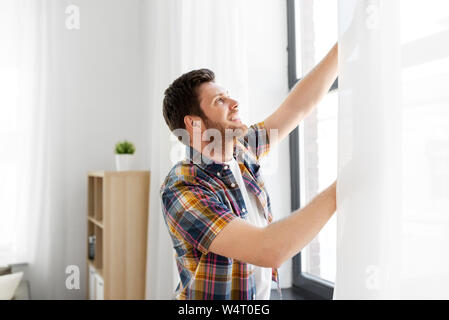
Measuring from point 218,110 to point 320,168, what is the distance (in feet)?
3.22

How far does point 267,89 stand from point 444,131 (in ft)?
4.86

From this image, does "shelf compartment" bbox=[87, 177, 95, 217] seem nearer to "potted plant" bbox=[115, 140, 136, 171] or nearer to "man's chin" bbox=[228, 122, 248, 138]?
"potted plant" bbox=[115, 140, 136, 171]

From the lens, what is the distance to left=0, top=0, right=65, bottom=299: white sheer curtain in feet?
8.31

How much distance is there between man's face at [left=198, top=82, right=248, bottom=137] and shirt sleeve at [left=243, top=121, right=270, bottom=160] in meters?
0.13

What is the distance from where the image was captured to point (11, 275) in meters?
2.24

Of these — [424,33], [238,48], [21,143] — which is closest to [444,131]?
[424,33]

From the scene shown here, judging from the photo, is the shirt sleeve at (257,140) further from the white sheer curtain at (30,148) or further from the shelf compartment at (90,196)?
the white sheer curtain at (30,148)

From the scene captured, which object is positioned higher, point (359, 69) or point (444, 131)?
point (359, 69)

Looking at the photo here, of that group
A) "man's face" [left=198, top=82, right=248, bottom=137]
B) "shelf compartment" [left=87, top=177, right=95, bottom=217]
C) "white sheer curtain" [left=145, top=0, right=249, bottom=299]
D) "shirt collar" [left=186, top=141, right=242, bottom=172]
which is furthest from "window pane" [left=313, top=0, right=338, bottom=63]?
"shelf compartment" [left=87, top=177, right=95, bottom=217]

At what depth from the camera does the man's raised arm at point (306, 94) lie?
96 centimetres

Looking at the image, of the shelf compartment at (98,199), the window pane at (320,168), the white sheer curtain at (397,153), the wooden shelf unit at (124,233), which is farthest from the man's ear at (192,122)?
the shelf compartment at (98,199)

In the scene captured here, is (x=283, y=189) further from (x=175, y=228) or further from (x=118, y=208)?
(x=175, y=228)

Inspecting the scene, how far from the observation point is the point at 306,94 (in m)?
1.07

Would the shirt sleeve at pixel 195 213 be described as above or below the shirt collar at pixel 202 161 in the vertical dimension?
below
